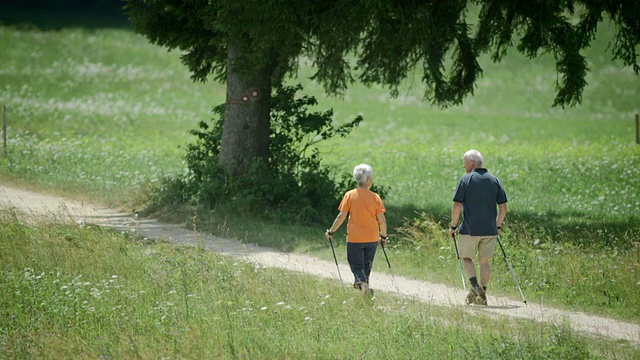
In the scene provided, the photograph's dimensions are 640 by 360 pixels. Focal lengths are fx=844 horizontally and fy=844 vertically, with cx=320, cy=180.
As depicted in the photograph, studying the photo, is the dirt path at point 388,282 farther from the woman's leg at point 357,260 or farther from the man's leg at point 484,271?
the woman's leg at point 357,260

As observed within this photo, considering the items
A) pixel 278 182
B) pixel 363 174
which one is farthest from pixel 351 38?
pixel 363 174

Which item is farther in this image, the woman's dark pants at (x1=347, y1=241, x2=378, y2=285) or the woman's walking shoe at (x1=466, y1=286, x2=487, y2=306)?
the woman's walking shoe at (x1=466, y1=286, x2=487, y2=306)

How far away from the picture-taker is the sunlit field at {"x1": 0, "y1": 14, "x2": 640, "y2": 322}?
12.4 m

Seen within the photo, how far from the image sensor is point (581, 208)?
19344 millimetres

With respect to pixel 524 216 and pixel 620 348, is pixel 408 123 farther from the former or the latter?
pixel 620 348

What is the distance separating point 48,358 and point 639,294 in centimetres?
683

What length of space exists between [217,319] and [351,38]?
8.58 meters

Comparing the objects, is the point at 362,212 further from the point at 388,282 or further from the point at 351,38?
the point at 351,38

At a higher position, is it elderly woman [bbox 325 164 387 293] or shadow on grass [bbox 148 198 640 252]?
elderly woman [bbox 325 164 387 293]

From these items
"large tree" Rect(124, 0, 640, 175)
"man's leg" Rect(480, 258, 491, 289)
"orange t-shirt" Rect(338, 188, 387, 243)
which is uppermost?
"large tree" Rect(124, 0, 640, 175)

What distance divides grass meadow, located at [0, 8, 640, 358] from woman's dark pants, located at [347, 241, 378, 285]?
0.33 meters

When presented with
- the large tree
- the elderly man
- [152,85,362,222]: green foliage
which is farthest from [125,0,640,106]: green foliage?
the elderly man

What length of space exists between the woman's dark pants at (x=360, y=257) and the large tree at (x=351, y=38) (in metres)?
6.04

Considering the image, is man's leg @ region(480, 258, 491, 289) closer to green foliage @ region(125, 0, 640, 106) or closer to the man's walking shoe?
the man's walking shoe
